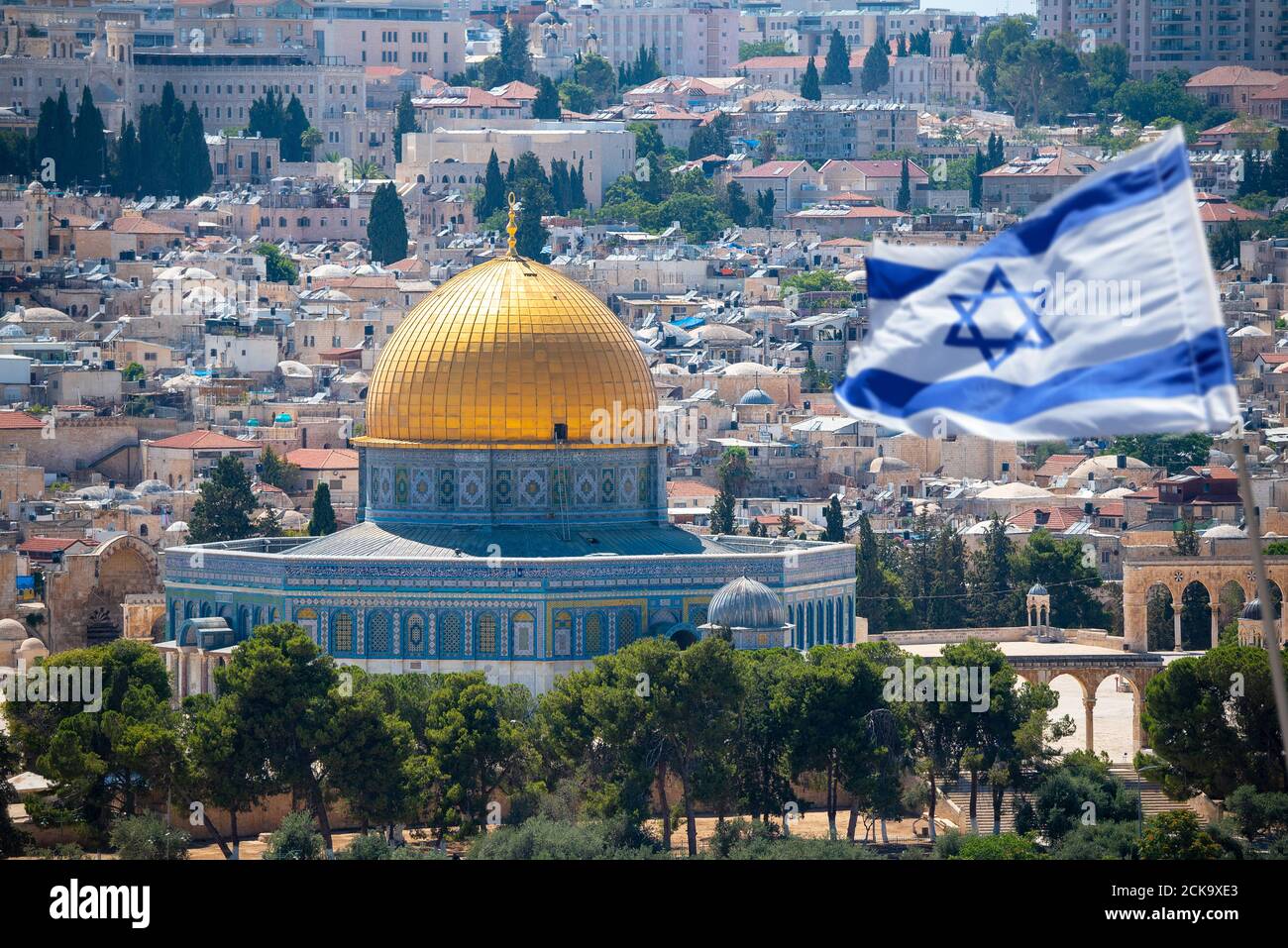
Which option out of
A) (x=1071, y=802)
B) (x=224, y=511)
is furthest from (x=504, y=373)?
(x=224, y=511)

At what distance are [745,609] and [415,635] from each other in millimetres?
4324

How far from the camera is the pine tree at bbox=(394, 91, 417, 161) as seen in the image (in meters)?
156

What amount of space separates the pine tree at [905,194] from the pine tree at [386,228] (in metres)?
23.7

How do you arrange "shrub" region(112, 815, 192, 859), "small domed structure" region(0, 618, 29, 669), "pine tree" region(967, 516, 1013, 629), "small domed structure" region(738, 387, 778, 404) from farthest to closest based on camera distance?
"small domed structure" region(738, 387, 778, 404), "pine tree" region(967, 516, 1013, 629), "small domed structure" region(0, 618, 29, 669), "shrub" region(112, 815, 192, 859)

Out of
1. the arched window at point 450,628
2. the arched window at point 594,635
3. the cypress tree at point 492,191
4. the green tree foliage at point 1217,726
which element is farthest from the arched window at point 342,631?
the cypress tree at point 492,191

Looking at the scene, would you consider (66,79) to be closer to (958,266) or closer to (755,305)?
(755,305)

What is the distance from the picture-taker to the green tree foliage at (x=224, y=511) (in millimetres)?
72562

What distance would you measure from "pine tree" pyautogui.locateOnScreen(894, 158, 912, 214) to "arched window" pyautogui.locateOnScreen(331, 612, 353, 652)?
9453 centimetres

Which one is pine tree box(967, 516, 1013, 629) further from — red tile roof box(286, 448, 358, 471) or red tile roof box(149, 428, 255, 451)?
red tile roof box(149, 428, 255, 451)

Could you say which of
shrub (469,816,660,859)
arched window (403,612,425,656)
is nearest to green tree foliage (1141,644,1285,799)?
shrub (469,816,660,859)

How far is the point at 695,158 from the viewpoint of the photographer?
164125 millimetres

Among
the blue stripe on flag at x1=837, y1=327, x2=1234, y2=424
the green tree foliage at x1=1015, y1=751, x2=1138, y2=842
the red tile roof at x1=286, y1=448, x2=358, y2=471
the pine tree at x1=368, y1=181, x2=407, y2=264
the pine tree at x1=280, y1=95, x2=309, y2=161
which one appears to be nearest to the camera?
the blue stripe on flag at x1=837, y1=327, x2=1234, y2=424

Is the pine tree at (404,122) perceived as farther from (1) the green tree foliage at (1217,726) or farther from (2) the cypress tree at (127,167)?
(1) the green tree foliage at (1217,726)
